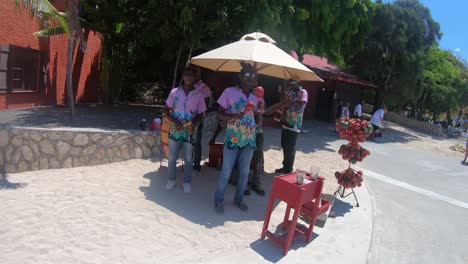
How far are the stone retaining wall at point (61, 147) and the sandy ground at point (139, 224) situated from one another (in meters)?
0.24

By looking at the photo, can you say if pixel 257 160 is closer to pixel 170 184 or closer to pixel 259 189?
pixel 259 189

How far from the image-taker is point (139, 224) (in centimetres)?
417

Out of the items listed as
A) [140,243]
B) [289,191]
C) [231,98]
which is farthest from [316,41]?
[140,243]

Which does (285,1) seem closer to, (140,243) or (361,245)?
(361,245)

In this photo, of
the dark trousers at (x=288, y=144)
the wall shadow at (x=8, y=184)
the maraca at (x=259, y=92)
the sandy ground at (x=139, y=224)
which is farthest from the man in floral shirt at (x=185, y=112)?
the wall shadow at (x=8, y=184)

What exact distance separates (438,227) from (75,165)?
596 centimetres

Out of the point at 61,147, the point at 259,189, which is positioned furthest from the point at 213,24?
the point at 259,189

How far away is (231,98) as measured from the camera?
4566 mm

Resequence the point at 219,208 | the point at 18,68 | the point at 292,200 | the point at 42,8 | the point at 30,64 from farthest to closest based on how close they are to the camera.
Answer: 1. the point at 30,64
2. the point at 18,68
3. the point at 42,8
4. the point at 219,208
5. the point at 292,200

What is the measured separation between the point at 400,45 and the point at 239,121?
1609cm

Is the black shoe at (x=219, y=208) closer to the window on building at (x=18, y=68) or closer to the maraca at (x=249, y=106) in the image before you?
the maraca at (x=249, y=106)

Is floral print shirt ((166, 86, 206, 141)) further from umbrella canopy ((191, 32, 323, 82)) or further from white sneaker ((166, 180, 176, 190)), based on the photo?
white sneaker ((166, 180, 176, 190))

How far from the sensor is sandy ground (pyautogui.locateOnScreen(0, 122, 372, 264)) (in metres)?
3.56

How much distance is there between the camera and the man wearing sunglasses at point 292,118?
5949 millimetres
